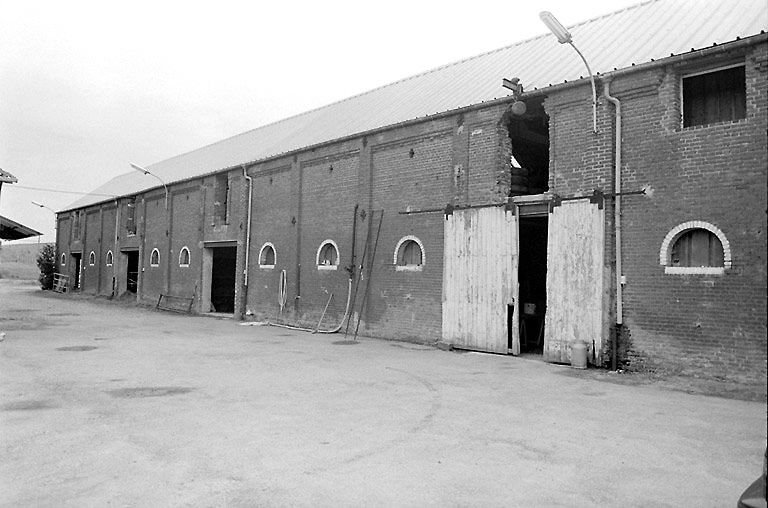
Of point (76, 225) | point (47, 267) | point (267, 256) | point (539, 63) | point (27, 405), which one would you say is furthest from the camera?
point (47, 267)

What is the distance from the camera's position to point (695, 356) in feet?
28.9

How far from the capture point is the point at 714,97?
9.39m

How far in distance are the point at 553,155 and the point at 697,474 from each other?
7.84 meters

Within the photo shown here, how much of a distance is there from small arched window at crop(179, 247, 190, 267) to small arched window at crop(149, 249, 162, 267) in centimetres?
268

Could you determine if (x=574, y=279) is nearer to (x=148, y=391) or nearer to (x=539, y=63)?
(x=539, y=63)

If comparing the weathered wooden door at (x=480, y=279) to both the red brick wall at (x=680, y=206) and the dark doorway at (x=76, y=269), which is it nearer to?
the red brick wall at (x=680, y=206)

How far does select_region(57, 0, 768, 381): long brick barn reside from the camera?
8.79m

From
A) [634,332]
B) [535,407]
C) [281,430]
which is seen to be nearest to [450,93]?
[634,332]

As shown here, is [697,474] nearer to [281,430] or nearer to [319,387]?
[281,430]

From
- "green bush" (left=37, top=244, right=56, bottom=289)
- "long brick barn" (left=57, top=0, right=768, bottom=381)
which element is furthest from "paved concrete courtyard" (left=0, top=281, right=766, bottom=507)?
"green bush" (left=37, top=244, right=56, bottom=289)

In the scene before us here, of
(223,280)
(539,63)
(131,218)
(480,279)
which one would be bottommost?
(223,280)

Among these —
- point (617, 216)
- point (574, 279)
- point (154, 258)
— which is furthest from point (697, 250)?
point (154, 258)

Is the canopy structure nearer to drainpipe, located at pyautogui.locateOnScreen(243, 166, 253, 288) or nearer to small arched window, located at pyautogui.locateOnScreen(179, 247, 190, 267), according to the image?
small arched window, located at pyautogui.locateOnScreen(179, 247, 190, 267)

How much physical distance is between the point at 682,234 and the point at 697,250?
37cm
